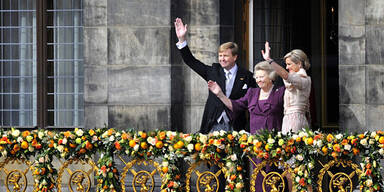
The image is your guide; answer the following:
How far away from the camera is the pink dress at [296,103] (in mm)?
10375

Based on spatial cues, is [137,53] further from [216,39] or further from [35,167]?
[35,167]

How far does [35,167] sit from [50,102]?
12.5ft

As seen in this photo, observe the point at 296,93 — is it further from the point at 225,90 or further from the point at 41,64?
the point at 41,64

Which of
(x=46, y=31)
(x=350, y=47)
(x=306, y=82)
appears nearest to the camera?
(x=306, y=82)

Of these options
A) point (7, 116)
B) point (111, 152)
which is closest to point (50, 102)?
point (7, 116)

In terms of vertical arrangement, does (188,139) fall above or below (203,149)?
above

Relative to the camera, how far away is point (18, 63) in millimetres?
13773

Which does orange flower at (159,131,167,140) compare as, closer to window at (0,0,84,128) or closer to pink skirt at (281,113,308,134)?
pink skirt at (281,113,308,134)

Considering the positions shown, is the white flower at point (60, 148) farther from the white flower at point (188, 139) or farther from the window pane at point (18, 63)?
the window pane at point (18, 63)

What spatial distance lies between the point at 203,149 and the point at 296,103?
4.99 feet

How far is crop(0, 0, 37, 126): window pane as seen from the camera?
13.7m

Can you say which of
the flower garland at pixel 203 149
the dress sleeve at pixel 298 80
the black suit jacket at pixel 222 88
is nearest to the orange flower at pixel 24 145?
the flower garland at pixel 203 149

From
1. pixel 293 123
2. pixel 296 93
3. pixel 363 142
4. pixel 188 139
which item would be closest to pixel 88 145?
pixel 188 139

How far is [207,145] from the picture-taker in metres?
9.57
